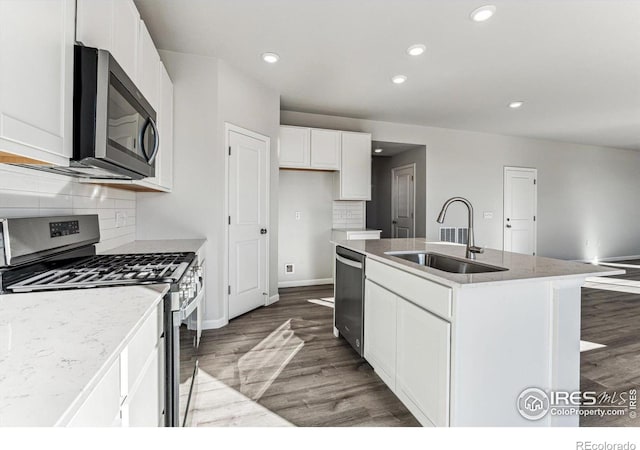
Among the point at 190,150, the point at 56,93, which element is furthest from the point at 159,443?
the point at 190,150

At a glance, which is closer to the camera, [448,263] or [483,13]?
[448,263]

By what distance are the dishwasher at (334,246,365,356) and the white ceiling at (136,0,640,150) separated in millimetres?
1840

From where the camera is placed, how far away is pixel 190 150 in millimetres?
2990

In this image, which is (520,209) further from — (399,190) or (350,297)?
(350,297)

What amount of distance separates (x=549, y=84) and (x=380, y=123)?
2.25 meters

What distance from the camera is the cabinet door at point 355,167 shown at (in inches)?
183

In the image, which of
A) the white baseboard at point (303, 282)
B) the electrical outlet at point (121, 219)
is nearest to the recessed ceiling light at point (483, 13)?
the electrical outlet at point (121, 219)

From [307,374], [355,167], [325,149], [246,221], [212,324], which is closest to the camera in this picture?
[307,374]

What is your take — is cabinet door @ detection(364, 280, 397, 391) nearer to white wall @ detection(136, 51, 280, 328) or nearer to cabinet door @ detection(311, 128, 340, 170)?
white wall @ detection(136, 51, 280, 328)

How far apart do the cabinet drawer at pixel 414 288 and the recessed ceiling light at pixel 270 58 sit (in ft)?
7.24

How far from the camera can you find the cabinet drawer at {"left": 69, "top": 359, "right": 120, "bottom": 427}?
1.90 ft

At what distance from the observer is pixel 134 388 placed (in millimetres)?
869

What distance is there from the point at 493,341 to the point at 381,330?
0.73 m

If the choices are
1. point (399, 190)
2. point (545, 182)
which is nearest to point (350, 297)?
point (399, 190)
